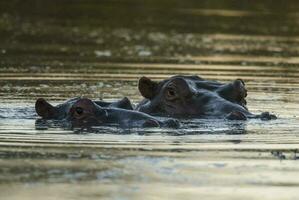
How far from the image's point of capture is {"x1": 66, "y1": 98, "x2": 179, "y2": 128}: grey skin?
1137 centimetres

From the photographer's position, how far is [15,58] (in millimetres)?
19203

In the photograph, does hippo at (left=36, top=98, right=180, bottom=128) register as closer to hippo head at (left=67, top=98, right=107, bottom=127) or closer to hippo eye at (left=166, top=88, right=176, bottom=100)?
hippo head at (left=67, top=98, right=107, bottom=127)

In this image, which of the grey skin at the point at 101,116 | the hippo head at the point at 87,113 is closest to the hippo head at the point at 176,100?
the grey skin at the point at 101,116

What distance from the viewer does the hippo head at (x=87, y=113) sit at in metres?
11.5

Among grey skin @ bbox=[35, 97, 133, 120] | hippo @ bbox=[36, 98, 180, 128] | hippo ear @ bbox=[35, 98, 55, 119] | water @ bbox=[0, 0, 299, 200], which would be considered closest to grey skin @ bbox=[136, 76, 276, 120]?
water @ bbox=[0, 0, 299, 200]

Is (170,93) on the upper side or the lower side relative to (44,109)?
upper

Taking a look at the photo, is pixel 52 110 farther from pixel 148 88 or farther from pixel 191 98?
pixel 191 98

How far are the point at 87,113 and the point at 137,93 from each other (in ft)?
12.1

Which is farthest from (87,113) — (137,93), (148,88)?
(137,93)

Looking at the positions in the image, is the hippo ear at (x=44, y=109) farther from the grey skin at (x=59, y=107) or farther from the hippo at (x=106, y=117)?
the hippo at (x=106, y=117)

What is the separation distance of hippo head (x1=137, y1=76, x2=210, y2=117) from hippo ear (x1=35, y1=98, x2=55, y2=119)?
122 centimetres

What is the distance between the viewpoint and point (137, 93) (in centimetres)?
1523

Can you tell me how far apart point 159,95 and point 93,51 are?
8.22 metres

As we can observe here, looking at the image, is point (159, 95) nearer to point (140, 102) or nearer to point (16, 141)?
point (140, 102)
